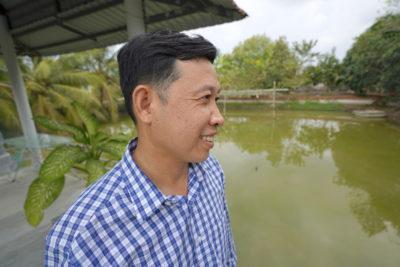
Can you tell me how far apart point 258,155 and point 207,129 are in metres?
5.95

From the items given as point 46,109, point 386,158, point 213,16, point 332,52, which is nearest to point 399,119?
point 386,158

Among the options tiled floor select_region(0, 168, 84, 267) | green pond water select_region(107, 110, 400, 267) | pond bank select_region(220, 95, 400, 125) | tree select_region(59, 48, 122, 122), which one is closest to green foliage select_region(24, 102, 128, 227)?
tiled floor select_region(0, 168, 84, 267)

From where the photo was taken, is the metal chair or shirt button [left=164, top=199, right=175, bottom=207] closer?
shirt button [left=164, top=199, right=175, bottom=207]

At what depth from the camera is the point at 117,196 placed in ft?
2.22

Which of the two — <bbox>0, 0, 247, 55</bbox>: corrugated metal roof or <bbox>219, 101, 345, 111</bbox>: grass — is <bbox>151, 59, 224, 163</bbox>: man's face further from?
<bbox>219, 101, 345, 111</bbox>: grass

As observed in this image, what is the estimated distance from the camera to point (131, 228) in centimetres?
67

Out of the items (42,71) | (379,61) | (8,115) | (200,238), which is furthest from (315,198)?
(379,61)

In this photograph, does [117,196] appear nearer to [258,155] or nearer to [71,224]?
[71,224]

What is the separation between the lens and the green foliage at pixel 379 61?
371 inches

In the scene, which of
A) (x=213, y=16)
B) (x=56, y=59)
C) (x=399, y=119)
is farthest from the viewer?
(x=399, y=119)

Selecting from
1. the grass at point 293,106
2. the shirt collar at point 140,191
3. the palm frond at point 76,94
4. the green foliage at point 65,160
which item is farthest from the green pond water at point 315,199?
the grass at point 293,106

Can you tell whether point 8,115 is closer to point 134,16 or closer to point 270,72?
point 134,16

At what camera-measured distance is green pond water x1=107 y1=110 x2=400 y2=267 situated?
2707 mm

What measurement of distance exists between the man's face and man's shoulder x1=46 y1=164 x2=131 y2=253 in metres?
0.20
